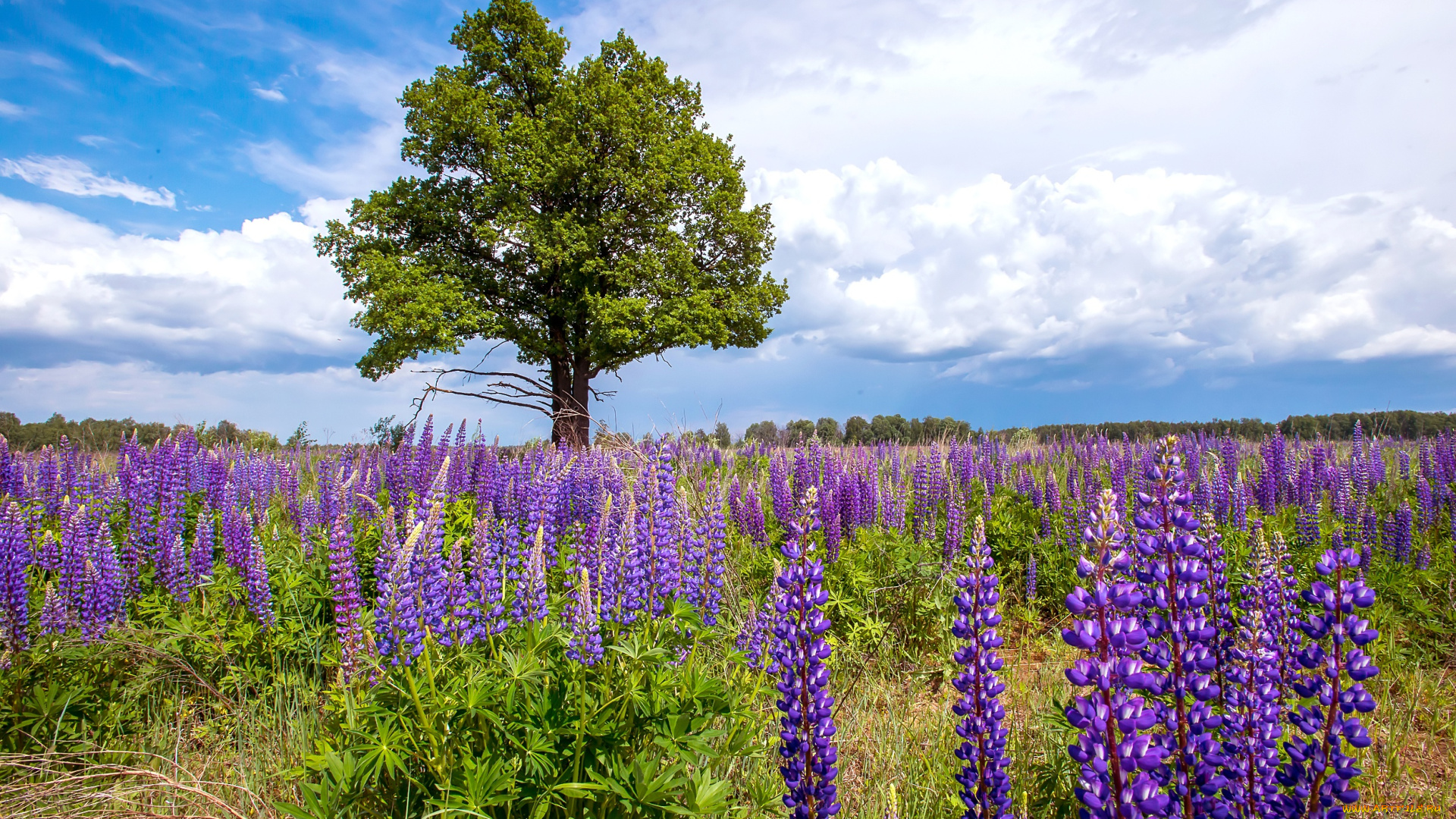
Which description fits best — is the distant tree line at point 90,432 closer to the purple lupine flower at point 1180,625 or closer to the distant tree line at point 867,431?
the distant tree line at point 867,431

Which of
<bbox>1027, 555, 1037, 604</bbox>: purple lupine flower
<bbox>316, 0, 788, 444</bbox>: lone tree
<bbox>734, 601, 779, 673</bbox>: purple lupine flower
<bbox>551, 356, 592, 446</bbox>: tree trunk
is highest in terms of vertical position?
<bbox>316, 0, 788, 444</bbox>: lone tree

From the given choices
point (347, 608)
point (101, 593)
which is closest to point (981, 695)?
point (347, 608)

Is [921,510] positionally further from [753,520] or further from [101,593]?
[101,593]

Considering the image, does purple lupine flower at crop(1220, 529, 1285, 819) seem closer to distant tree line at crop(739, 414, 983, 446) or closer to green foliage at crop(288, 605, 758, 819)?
green foliage at crop(288, 605, 758, 819)

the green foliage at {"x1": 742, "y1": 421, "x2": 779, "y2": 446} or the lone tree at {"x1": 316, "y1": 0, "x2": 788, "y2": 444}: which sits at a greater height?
the lone tree at {"x1": 316, "y1": 0, "x2": 788, "y2": 444}

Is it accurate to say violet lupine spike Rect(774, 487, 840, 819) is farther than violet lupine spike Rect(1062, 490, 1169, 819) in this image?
Yes

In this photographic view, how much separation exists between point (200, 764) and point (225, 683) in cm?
100

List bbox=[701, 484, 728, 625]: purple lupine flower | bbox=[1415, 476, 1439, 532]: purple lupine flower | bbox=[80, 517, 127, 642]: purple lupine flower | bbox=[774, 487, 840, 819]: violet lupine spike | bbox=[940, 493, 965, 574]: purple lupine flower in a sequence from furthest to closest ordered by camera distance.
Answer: bbox=[1415, 476, 1439, 532]: purple lupine flower, bbox=[940, 493, 965, 574]: purple lupine flower, bbox=[80, 517, 127, 642]: purple lupine flower, bbox=[701, 484, 728, 625]: purple lupine flower, bbox=[774, 487, 840, 819]: violet lupine spike

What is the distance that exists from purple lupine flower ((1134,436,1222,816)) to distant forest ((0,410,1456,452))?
54.6ft

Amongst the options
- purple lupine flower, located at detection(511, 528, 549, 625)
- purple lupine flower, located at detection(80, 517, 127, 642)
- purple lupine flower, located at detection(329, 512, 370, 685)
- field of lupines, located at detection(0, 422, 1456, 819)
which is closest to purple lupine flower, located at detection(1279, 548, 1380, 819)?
field of lupines, located at detection(0, 422, 1456, 819)

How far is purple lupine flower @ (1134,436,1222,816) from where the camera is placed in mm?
2039

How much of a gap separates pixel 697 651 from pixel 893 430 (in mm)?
23112

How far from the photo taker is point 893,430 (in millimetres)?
26031

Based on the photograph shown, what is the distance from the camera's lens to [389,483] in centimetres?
907
